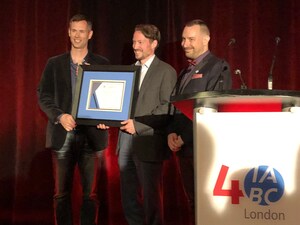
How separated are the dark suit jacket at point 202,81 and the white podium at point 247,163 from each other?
861 millimetres

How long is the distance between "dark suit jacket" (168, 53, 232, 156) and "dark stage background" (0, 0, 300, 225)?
3.71 feet

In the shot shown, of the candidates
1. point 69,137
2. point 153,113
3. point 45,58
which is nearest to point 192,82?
point 153,113

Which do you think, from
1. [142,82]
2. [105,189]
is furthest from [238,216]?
[105,189]

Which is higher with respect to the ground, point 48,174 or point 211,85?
point 211,85

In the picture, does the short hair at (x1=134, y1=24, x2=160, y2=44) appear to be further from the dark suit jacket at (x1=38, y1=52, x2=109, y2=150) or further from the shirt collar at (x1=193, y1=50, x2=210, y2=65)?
the dark suit jacket at (x1=38, y1=52, x2=109, y2=150)

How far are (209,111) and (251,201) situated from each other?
12.7 inches

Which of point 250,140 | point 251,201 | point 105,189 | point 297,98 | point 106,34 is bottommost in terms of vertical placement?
point 105,189

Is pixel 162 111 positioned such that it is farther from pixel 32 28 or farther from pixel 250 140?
pixel 32 28

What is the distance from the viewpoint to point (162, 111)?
8.79 ft

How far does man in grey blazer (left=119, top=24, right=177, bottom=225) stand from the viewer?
2705 mm

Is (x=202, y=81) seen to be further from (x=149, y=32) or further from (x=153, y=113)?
(x=149, y=32)

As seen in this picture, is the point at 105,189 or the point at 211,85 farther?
the point at 105,189

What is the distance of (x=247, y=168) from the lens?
1480 mm

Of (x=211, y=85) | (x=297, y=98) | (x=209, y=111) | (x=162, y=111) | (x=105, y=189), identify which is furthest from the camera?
(x=105, y=189)
